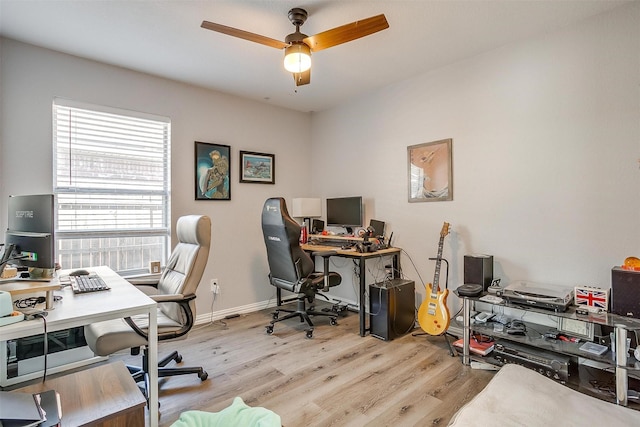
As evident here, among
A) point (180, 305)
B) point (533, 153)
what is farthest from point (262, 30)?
point (533, 153)

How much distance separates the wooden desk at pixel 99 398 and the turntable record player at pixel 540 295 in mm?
2328

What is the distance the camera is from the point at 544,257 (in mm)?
2471

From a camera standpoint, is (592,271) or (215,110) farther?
(215,110)

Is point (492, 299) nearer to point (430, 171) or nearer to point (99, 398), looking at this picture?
point (430, 171)

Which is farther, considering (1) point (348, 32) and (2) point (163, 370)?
(2) point (163, 370)

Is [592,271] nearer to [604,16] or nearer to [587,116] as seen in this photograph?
[587,116]

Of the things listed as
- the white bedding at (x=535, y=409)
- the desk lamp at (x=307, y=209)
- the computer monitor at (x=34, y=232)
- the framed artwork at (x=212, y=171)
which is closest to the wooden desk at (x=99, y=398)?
the computer monitor at (x=34, y=232)

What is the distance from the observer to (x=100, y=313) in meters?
1.44

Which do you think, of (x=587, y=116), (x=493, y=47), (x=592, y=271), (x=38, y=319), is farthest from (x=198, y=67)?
(x=592, y=271)

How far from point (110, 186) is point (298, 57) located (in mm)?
2140

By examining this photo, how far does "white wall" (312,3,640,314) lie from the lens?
2.16m

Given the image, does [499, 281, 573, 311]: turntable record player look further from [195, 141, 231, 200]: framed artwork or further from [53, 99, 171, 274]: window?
[53, 99, 171, 274]: window

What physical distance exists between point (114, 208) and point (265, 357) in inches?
77.7

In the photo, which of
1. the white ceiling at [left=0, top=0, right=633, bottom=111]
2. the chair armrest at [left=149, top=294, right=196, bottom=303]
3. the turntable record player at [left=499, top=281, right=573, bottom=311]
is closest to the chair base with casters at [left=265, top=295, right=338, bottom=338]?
the chair armrest at [left=149, top=294, right=196, bottom=303]
